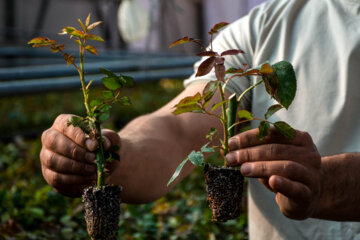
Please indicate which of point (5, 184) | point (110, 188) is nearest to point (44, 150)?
point (110, 188)

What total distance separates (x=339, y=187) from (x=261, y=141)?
0.22 metres

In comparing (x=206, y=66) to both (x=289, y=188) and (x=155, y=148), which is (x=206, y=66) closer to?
(x=289, y=188)

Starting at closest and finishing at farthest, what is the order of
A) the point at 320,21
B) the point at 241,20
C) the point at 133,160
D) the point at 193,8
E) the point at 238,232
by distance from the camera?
the point at 133,160 → the point at 320,21 → the point at 241,20 → the point at 238,232 → the point at 193,8

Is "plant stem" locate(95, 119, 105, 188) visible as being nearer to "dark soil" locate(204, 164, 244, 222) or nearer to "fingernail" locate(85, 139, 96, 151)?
"fingernail" locate(85, 139, 96, 151)

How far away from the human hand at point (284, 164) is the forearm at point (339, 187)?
4 cm

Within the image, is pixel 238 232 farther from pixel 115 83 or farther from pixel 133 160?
pixel 115 83

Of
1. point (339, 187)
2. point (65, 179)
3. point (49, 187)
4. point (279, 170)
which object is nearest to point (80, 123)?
point (65, 179)

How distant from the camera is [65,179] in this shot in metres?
0.98

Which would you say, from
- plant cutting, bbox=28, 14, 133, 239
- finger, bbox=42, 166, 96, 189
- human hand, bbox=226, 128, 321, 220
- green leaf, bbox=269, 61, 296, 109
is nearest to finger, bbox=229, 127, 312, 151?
human hand, bbox=226, 128, 321, 220

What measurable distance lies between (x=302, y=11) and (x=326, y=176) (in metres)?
0.73

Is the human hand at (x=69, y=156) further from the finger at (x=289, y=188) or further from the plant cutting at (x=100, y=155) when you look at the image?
the finger at (x=289, y=188)

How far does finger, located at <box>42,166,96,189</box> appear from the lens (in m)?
0.96

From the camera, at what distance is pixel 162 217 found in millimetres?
1852

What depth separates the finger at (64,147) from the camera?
36.1 inches
